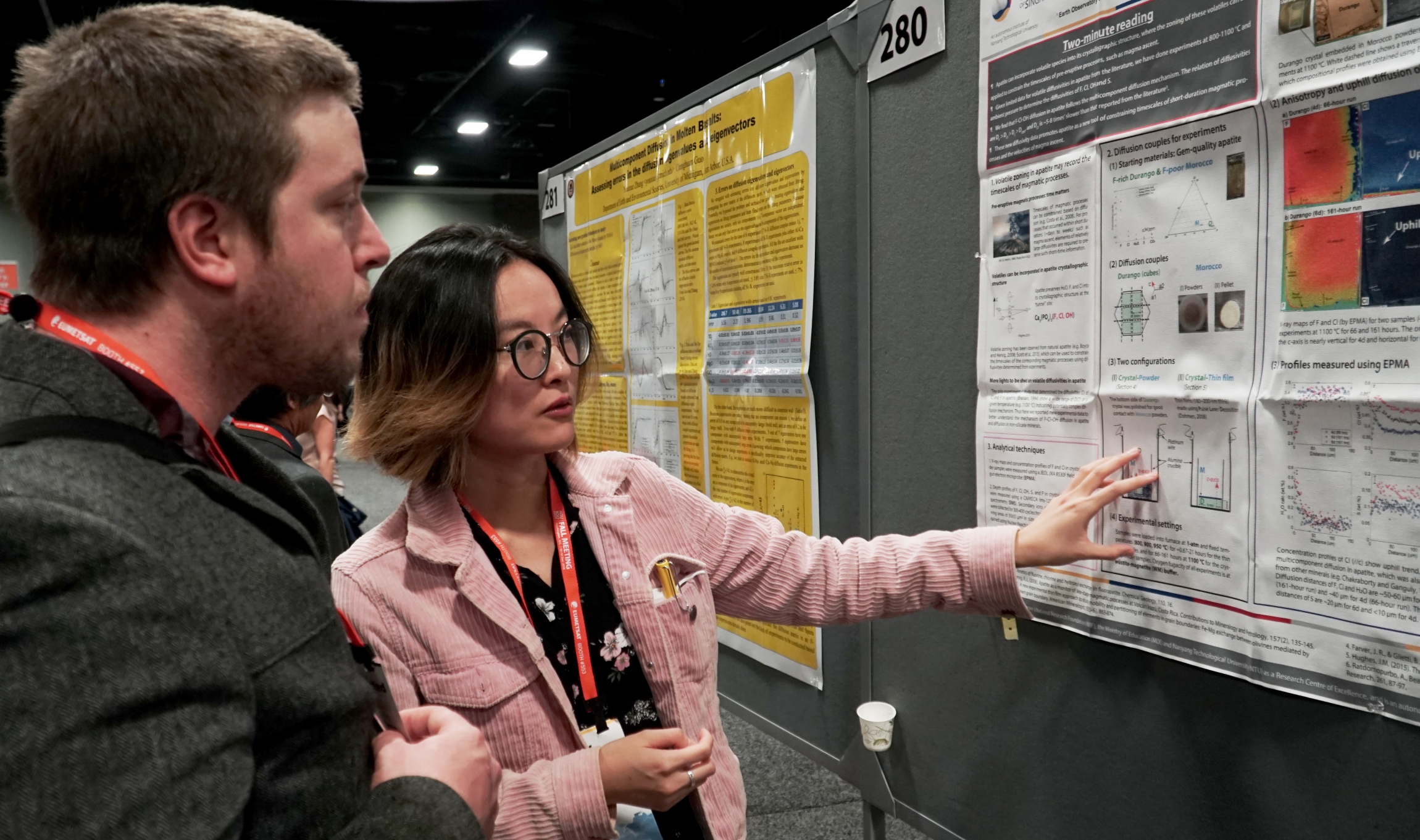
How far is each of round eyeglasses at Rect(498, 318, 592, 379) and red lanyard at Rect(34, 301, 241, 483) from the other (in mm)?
571

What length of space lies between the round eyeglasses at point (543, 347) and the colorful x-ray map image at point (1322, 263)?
36.3 inches

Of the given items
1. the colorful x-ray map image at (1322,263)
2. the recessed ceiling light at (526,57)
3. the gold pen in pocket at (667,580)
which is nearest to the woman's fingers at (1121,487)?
the colorful x-ray map image at (1322,263)

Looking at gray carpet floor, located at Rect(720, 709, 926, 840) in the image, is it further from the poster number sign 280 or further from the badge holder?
the poster number sign 280

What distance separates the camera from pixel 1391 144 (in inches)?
36.0

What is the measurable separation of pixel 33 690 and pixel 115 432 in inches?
7.4

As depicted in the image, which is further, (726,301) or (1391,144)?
(726,301)

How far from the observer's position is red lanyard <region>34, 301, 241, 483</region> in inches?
25.7

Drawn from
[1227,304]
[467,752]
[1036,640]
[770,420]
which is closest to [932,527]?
[1036,640]

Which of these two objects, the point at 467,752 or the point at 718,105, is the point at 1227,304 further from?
the point at 718,105

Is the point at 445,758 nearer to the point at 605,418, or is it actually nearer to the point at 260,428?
the point at 260,428

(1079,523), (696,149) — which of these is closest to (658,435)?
(696,149)

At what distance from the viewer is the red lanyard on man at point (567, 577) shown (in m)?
1.15

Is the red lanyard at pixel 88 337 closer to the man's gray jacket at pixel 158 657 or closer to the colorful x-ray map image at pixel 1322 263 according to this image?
the man's gray jacket at pixel 158 657

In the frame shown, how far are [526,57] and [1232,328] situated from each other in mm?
5975
